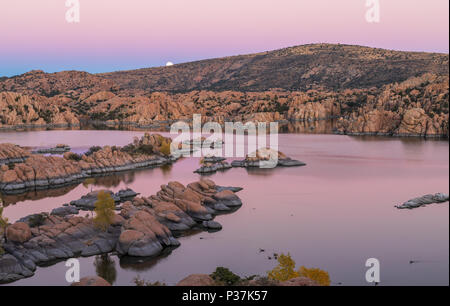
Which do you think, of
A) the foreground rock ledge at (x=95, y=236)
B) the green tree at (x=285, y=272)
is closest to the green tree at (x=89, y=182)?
the foreground rock ledge at (x=95, y=236)

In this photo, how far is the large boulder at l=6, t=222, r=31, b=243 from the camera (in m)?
31.0

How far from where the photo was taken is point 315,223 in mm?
39344

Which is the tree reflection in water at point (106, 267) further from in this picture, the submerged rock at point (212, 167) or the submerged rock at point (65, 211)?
the submerged rock at point (212, 167)

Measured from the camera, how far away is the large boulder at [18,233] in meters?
31.0

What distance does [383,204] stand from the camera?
44.9 metres

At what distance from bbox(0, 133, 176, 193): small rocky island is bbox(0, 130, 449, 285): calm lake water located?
276 centimetres

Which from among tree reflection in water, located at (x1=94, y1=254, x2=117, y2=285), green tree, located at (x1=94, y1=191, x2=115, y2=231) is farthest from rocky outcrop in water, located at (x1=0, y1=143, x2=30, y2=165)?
tree reflection in water, located at (x1=94, y1=254, x2=117, y2=285)

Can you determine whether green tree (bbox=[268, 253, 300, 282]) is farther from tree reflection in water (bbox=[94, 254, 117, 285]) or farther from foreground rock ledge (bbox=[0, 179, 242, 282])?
tree reflection in water (bbox=[94, 254, 117, 285])

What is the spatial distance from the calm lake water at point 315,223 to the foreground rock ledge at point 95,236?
3.68 feet

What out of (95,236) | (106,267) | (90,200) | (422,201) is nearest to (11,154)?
(90,200)

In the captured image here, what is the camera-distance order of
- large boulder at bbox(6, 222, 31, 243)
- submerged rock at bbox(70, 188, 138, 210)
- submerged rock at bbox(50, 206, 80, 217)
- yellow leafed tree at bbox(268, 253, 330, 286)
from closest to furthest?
1. yellow leafed tree at bbox(268, 253, 330, 286)
2. large boulder at bbox(6, 222, 31, 243)
3. submerged rock at bbox(50, 206, 80, 217)
4. submerged rock at bbox(70, 188, 138, 210)
